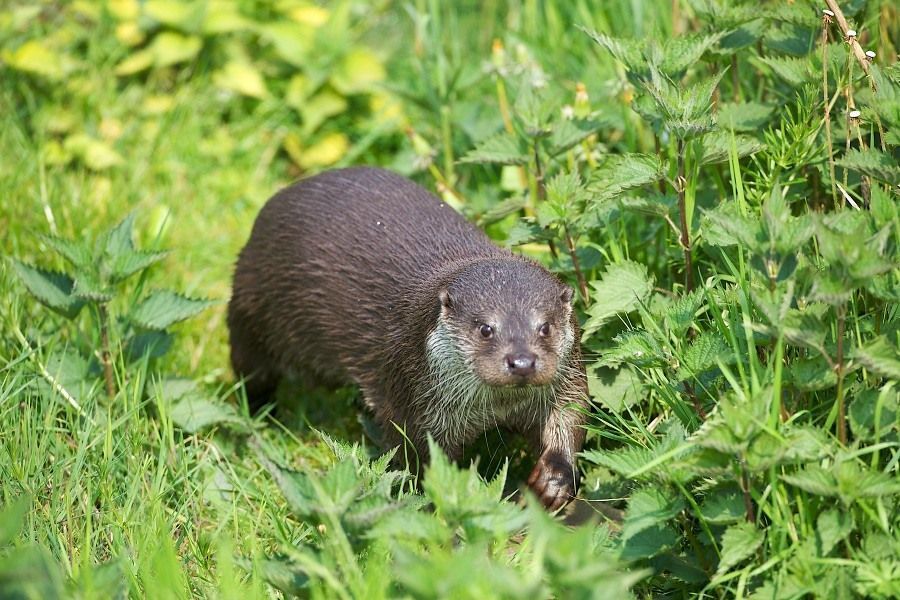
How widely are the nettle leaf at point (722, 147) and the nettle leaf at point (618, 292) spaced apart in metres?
0.42

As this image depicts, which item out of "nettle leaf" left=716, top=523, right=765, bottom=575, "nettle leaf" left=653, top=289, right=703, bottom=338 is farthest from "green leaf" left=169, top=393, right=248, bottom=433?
"nettle leaf" left=716, top=523, right=765, bottom=575

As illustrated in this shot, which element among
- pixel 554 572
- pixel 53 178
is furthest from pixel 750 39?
pixel 53 178

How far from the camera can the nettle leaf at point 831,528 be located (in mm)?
2793

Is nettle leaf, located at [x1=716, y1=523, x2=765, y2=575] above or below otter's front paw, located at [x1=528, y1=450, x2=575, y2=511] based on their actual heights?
above

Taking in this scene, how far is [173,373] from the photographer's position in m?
4.43

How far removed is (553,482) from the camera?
362 cm

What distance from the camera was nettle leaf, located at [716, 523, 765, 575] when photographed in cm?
284

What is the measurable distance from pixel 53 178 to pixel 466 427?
2841 millimetres

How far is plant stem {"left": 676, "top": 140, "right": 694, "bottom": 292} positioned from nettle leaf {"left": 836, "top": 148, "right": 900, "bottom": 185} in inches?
18.7

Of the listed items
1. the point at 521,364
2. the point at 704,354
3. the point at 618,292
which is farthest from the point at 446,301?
the point at 704,354

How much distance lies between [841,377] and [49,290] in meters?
2.66

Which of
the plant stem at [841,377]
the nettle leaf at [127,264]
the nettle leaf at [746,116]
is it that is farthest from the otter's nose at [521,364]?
the nettle leaf at [127,264]

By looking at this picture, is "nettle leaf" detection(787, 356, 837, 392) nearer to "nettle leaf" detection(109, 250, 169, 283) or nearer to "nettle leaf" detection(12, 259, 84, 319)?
"nettle leaf" detection(109, 250, 169, 283)

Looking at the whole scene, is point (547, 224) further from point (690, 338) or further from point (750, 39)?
point (750, 39)
